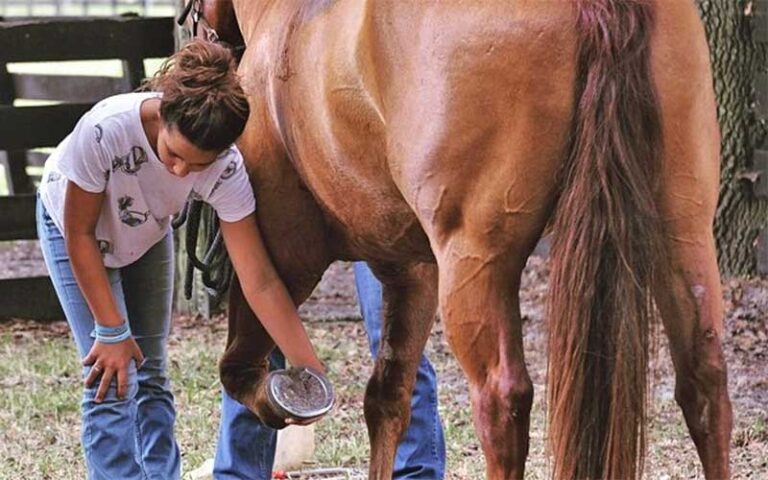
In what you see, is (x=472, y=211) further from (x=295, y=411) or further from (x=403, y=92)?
(x=295, y=411)

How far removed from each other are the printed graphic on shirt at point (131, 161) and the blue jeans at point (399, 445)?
3.48 ft

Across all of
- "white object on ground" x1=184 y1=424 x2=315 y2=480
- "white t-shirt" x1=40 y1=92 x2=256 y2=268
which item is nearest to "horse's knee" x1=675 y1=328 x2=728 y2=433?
"white t-shirt" x1=40 y1=92 x2=256 y2=268

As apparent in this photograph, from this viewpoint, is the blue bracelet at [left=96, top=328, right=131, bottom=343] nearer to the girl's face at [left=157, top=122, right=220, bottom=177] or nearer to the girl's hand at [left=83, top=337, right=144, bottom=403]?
the girl's hand at [left=83, top=337, right=144, bottom=403]

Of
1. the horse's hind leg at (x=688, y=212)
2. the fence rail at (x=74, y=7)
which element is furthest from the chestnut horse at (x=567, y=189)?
the fence rail at (x=74, y=7)

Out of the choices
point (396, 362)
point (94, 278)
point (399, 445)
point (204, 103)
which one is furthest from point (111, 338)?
point (399, 445)

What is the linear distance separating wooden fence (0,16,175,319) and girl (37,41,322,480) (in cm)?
378

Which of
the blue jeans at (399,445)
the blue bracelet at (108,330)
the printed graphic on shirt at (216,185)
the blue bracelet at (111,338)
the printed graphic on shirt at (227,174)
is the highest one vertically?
the printed graphic on shirt at (227,174)

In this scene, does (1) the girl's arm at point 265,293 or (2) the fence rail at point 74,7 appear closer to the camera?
(1) the girl's arm at point 265,293

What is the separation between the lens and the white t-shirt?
330cm

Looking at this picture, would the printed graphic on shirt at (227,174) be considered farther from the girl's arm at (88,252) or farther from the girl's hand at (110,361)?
the girl's hand at (110,361)

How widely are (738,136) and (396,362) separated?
14.3 ft

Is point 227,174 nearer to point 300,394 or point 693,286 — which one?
point 300,394

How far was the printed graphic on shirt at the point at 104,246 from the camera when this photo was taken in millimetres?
3465

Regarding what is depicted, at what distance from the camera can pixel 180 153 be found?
3145 millimetres
